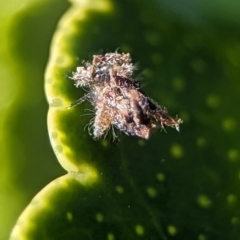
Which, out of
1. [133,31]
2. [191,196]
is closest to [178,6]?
[133,31]

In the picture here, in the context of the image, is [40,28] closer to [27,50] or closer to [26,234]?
[27,50]

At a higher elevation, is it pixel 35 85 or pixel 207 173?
pixel 35 85
